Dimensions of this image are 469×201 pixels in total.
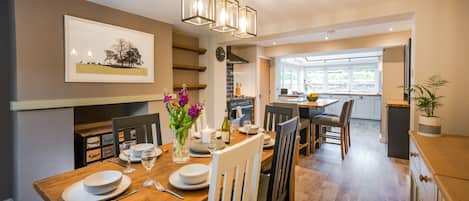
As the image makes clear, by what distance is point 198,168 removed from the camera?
126 cm

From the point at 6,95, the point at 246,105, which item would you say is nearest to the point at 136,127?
the point at 6,95

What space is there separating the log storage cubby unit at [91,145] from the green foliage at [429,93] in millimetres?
3055

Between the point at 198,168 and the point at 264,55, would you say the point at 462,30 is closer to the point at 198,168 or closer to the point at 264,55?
the point at 198,168

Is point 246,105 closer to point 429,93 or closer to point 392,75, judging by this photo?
point 392,75

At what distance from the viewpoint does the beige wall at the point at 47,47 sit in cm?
213

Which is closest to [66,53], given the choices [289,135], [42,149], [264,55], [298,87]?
[42,149]

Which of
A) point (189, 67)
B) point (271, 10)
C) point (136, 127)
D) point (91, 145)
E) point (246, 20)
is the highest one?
point (271, 10)

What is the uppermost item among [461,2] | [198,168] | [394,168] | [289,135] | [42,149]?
[461,2]

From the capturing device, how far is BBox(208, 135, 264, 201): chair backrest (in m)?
0.90

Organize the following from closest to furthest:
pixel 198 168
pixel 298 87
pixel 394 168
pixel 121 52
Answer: pixel 198 168
pixel 121 52
pixel 394 168
pixel 298 87

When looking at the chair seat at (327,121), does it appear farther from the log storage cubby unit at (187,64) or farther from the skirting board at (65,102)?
the skirting board at (65,102)

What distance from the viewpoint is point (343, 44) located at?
16.3 ft

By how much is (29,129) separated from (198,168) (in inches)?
82.1

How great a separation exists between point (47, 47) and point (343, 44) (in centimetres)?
526
